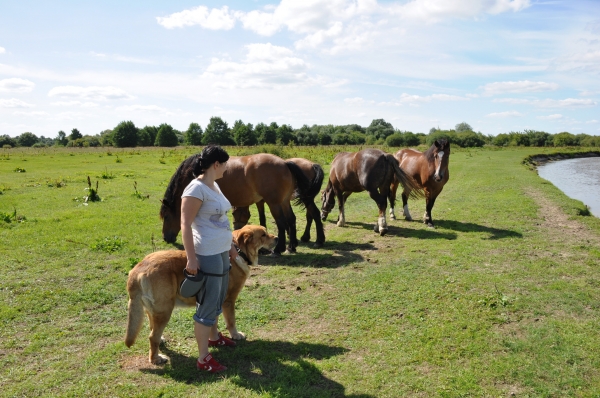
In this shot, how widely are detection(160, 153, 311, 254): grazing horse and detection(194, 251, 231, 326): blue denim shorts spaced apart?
424 cm

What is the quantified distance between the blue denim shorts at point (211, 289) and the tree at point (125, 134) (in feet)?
230

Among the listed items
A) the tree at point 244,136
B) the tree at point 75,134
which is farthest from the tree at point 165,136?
the tree at point 75,134

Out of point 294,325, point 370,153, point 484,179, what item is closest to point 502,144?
point 484,179

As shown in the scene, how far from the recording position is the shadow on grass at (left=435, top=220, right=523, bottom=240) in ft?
30.9

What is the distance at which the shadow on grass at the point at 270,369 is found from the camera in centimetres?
379

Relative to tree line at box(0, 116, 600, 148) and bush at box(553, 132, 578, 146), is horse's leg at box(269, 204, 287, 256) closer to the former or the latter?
tree line at box(0, 116, 600, 148)

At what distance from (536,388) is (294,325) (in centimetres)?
272

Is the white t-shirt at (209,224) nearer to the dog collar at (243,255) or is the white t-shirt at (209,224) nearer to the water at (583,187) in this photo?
the dog collar at (243,255)

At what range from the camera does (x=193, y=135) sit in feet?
258

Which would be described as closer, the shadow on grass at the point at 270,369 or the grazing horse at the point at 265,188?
the shadow on grass at the point at 270,369

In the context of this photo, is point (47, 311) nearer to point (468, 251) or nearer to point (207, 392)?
point (207, 392)

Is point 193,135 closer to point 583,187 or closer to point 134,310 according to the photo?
point 583,187

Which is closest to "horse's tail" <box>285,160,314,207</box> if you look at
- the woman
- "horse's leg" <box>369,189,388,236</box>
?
"horse's leg" <box>369,189,388,236</box>

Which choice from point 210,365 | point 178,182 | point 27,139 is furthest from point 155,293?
point 27,139
